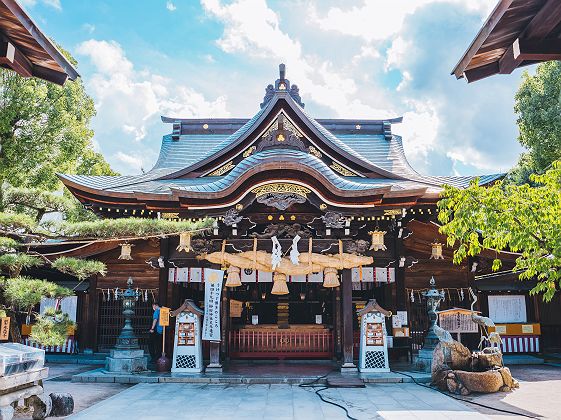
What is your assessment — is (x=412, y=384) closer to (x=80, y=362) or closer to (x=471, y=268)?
(x=471, y=268)

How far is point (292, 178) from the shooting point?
11656 millimetres

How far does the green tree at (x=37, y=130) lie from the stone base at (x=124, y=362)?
29.3 feet

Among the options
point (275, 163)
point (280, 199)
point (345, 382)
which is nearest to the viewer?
point (345, 382)

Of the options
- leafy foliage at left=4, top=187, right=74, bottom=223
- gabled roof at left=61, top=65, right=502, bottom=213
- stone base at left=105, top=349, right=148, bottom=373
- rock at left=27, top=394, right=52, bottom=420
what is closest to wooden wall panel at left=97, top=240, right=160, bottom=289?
gabled roof at left=61, top=65, right=502, bottom=213

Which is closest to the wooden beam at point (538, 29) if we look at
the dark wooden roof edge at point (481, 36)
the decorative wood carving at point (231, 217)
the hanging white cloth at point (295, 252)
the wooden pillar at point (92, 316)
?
the dark wooden roof edge at point (481, 36)

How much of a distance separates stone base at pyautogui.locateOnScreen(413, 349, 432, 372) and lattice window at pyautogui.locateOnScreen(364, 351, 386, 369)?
116cm

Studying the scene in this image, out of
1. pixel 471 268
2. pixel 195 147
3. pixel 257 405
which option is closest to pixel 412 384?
pixel 257 405

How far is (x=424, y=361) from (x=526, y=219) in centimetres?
790

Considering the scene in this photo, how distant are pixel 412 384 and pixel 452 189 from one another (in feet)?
21.1

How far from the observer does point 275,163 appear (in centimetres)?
1134

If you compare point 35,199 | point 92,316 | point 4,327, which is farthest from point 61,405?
point 92,316

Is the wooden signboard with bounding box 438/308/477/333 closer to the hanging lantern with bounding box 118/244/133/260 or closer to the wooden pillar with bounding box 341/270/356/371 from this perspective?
the wooden pillar with bounding box 341/270/356/371

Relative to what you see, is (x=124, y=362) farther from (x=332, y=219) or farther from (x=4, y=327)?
(x=332, y=219)

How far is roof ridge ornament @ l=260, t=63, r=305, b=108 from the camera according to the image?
51.3 ft
